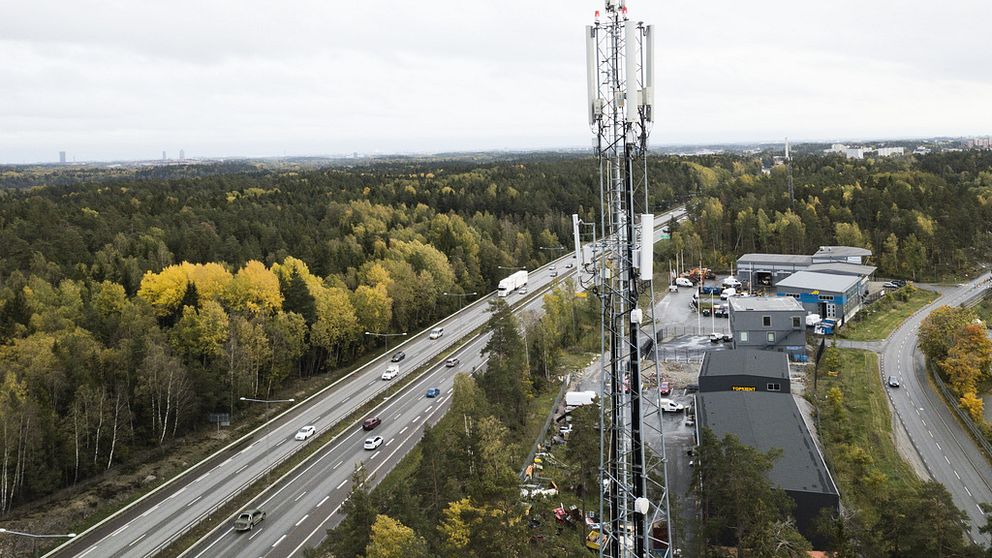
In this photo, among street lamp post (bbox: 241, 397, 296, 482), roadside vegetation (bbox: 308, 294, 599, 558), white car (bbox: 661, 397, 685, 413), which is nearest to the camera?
roadside vegetation (bbox: 308, 294, 599, 558)

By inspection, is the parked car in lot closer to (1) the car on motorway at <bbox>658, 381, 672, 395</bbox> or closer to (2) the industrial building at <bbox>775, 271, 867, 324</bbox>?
(1) the car on motorway at <bbox>658, 381, 672, 395</bbox>

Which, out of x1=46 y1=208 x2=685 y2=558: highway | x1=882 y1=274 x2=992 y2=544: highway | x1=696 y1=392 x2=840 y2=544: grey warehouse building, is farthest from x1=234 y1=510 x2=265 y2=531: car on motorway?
x1=882 y1=274 x2=992 y2=544: highway

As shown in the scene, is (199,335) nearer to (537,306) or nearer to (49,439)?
(49,439)

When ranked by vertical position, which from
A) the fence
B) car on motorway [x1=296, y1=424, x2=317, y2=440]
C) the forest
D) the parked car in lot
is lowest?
the fence

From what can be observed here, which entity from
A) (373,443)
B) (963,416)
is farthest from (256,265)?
(963,416)

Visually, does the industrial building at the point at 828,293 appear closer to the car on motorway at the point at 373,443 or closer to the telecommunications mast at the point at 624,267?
A: the car on motorway at the point at 373,443

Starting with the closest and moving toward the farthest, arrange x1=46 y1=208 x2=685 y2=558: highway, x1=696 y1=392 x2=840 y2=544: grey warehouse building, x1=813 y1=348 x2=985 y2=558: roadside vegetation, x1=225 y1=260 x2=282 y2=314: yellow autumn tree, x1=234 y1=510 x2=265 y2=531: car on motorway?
x1=813 y1=348 x2=985 y2=558: roadside vegetation → x1=696 y1=392 x2=840 y2=544: grey warehouse building → x1=46 y1=208 x2=685 y2=558: highway → x1=234 y1=510 x2=265 y2=531: car on motorway → x1=225 y1=260 x2=282 y2=314: yellow autumn tree

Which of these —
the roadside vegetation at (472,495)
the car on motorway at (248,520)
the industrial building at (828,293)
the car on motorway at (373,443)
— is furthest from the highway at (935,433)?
the car on motorway at (248,520)
